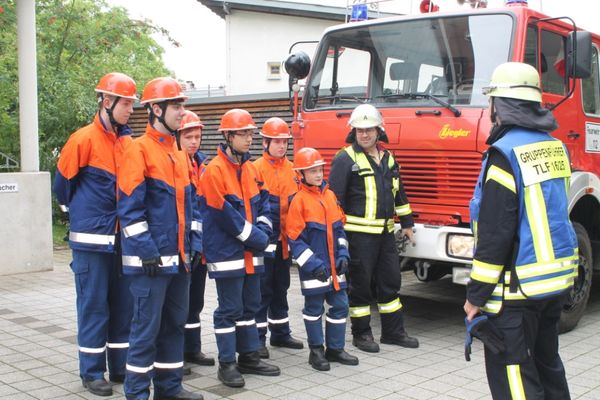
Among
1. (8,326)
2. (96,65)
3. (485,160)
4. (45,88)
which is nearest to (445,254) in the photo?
(485,160)

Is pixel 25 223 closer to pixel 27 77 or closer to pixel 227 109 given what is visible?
pixel 27 77

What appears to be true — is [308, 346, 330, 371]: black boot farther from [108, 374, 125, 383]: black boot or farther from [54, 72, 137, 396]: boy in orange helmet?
[54, 72, 137, 396]: boy in orange helmet

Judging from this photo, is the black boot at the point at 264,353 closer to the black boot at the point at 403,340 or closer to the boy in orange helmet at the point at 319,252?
the boy in orange helmet at the point at 319,252

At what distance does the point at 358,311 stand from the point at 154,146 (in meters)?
2.44

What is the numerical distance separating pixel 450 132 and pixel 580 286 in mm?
2057

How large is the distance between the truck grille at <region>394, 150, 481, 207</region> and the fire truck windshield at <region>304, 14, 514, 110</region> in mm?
443

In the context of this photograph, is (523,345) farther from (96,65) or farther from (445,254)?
(96,65)

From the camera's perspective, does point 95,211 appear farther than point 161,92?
Yes

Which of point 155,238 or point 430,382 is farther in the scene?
point 430,382

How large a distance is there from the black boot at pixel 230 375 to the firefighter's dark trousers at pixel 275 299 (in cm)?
79

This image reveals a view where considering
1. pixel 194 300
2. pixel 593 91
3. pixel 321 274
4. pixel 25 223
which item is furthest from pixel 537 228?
pixel 25 223

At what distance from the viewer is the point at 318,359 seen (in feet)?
17.3

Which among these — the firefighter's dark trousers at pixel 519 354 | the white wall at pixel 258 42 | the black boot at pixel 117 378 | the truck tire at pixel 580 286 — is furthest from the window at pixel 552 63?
the white wall at pixel 258 42

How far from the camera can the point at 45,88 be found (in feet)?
43.0
